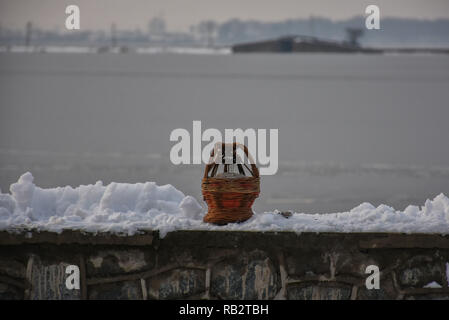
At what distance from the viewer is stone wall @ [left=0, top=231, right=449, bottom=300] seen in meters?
2.51

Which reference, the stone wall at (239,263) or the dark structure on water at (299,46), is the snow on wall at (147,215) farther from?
the dark structure on water at (299,46)

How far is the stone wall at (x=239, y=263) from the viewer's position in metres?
2.51

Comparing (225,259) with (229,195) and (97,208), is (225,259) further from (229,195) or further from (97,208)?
(97,208)

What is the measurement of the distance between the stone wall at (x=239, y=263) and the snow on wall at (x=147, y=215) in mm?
43

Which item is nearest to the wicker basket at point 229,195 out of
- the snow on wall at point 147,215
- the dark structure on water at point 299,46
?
the snow on wall at point 147,215

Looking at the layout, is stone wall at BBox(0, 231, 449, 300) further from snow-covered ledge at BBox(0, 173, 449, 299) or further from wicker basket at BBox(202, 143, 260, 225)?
wicker basket at BBox(202, 143, 260, 225)

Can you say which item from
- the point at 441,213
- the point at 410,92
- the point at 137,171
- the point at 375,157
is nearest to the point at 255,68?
the point at 410,92

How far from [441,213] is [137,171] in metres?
9.55

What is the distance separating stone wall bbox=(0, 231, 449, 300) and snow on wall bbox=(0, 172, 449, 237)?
0.14 feet

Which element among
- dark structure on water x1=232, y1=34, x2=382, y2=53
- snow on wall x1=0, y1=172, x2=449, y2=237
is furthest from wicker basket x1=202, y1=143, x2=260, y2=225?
dark structure on water x1=232, y1=34, x2=382, y2=53

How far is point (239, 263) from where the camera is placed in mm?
2523

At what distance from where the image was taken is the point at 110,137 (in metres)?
20.3

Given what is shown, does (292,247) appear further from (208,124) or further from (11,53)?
(11,53)
